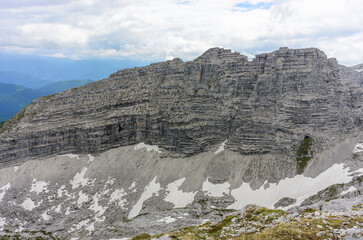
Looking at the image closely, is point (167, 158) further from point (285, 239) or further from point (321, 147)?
point (285, 239)

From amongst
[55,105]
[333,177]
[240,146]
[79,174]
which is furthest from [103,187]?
[333,177]

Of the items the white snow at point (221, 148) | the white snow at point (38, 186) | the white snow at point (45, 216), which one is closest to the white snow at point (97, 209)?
the white snow at point (45, 216)

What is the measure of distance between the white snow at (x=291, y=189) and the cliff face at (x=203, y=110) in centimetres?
1104

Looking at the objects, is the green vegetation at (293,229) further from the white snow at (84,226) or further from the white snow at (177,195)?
the white snow at (84,226)

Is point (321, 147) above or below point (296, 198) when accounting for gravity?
above

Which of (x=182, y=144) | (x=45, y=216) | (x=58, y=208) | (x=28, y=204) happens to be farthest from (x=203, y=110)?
(x=28, y=204)

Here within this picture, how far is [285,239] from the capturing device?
18469 mm

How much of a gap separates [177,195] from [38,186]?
174 ft

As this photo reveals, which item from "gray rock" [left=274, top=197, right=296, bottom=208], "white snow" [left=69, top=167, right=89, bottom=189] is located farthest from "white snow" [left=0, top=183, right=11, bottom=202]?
"gray rock" [left=274, top=197, right=296, bottom=208]

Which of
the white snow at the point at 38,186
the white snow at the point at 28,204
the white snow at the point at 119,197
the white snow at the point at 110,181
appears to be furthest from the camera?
the white snow at the point at 110,181

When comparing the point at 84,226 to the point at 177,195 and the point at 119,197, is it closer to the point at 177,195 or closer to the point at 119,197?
the point at 119,197

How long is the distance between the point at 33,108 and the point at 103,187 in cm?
5310

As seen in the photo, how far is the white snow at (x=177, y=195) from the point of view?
259ft

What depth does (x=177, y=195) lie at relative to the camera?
82688 mm
